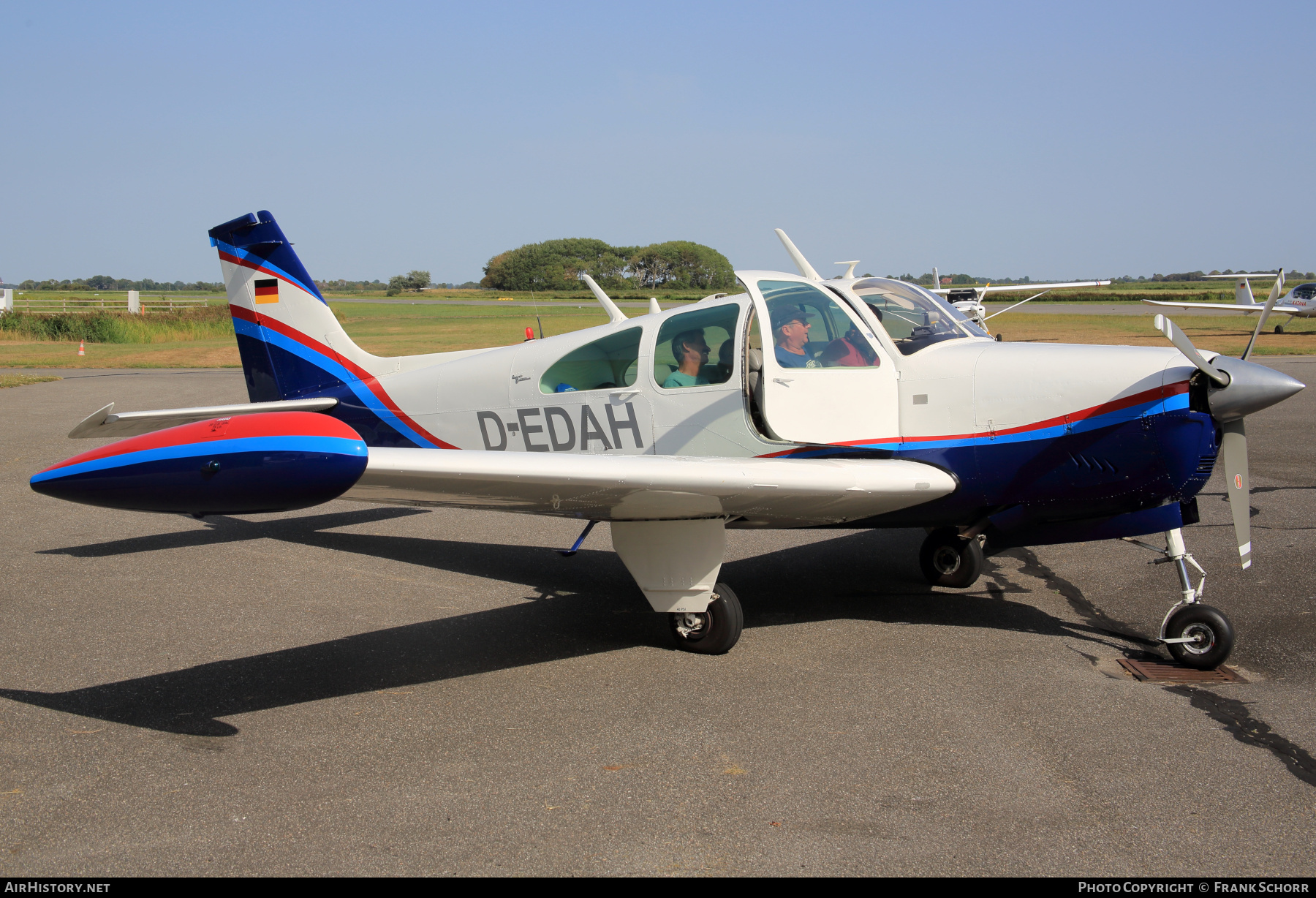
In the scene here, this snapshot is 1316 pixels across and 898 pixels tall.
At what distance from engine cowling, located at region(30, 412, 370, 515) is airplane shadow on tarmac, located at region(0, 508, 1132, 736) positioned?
132cm

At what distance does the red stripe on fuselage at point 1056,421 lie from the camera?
4.66 m

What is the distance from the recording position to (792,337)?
208 inches

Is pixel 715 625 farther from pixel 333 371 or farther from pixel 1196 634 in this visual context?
pixel 333 371

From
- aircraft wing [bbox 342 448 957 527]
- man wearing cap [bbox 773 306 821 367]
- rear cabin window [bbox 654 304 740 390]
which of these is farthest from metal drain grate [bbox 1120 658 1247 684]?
rear cabin window [bbox 654 304 740 390]

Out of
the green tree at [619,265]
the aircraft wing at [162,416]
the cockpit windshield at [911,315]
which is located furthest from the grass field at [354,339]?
the cockpit windshield at [911,315]

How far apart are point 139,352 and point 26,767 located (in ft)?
107

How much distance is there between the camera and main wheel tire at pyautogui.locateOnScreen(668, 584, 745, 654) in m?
4.99

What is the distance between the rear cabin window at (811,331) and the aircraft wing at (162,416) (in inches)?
117

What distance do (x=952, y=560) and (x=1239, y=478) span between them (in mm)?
1942

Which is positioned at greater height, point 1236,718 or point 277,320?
point 277,320

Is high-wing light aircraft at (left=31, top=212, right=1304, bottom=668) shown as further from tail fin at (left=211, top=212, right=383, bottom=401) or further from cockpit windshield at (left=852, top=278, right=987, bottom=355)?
tail fin at (left=211, top=212, right=383, bottom=401)

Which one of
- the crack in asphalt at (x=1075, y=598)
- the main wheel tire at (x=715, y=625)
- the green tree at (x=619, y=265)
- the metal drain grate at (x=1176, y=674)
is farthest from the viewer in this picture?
the green tree at (x=619, y=265)

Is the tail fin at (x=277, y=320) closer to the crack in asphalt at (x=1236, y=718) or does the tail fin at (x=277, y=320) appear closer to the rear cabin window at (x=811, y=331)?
the rear cabin window at (x=811, y=331)

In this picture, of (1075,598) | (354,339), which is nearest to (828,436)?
(1075,598)
